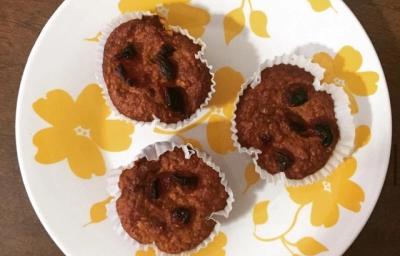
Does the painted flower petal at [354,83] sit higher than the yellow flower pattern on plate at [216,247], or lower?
higher

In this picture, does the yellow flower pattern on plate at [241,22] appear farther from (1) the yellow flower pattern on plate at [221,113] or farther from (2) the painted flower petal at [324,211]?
(2) the painted flower petal at [324,211]

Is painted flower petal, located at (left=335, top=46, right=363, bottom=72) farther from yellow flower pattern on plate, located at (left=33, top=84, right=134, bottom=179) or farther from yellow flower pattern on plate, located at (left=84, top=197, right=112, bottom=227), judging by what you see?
yellow flower pattern on plate, located at (left=84, top=197, right=112, bottom=227)

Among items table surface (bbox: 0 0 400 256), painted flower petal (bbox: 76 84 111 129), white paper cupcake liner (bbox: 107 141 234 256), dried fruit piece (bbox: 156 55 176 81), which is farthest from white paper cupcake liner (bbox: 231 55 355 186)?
table surface (bbox: 0 0 400 256)

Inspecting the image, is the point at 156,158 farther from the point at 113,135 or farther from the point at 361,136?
the point at 361,136

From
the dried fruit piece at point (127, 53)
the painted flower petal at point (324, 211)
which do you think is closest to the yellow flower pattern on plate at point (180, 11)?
the dried fruit piece at point (127, 53)

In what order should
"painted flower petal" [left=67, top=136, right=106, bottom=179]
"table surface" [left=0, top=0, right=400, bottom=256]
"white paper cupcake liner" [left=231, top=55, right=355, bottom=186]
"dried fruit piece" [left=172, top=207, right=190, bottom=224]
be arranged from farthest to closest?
"table surface" [left=0, top=0, right=400, bottom=256] → "painted flower petal" [left=67, top=136, right=106, bottom=179] → "white paper cupcake liner" [left=231, top=55, right=355, bottom=186] → "dried fruit piece" [left=172, top=207, right=190, bottom=224]

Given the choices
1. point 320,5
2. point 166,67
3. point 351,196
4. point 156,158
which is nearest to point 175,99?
point 166,67
